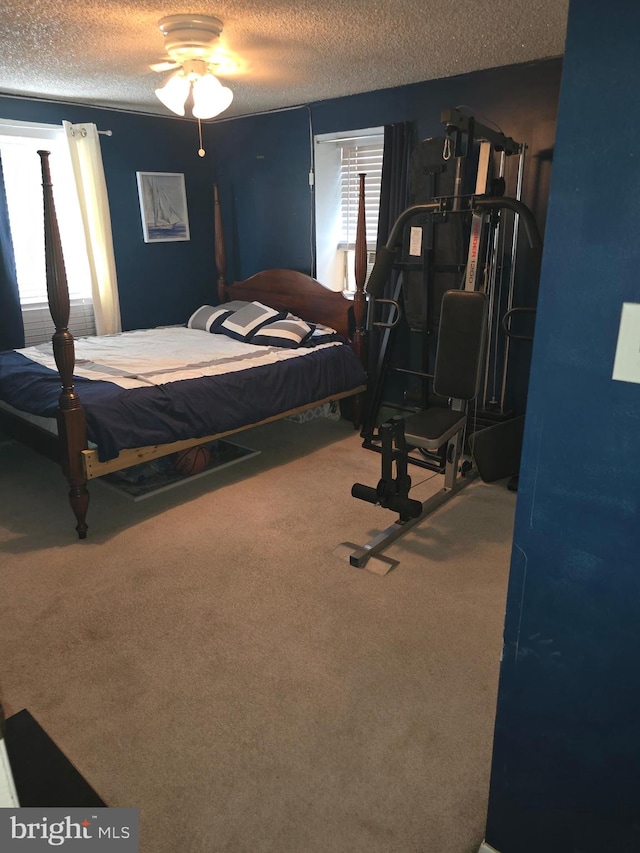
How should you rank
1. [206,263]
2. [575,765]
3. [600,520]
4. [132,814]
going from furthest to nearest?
[206,263] < [132,814] < [575,765] < [600,520]

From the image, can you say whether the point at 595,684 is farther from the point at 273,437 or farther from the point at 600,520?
the point at 273,437

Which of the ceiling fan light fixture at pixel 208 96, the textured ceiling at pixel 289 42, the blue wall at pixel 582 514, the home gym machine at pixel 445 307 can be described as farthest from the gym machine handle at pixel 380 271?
the blue wall at pixel 582 514

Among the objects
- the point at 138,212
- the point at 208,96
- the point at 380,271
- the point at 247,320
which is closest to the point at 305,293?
the point at 247,320

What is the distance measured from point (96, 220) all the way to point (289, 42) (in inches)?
87.5

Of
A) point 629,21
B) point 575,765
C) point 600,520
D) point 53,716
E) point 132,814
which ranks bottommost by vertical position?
point 53,716

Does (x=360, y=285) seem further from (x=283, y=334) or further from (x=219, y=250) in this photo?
(x=219, y=250)

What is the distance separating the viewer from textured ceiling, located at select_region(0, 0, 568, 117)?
2.43 metres

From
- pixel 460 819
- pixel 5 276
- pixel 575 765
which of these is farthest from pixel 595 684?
pixel 5 276

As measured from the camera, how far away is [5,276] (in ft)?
13.4

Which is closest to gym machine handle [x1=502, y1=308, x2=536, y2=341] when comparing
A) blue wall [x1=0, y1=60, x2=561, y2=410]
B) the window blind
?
blue wall [x1=0, y1=60, x2=561, y2=410]

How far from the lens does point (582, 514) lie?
1106mm

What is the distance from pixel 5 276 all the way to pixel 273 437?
2.13 meters

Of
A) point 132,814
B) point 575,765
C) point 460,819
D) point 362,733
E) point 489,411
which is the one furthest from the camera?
point 489,411

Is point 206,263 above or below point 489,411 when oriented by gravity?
above
